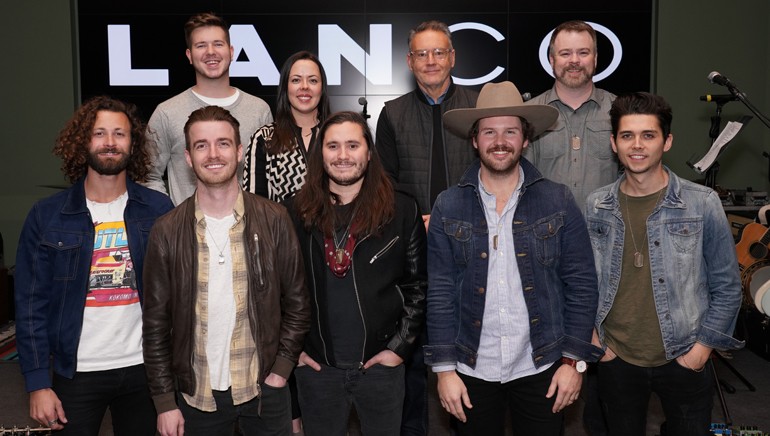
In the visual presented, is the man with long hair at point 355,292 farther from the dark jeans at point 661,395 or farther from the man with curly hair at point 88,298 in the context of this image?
the dark jeans at point 661,395

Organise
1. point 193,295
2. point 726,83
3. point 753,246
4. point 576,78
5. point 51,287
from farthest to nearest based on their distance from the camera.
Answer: point 753,246
point 726,83
point 576,78
point 51,287
point 193,295

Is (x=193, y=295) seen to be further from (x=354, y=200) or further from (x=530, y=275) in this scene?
(x=530, y=275)

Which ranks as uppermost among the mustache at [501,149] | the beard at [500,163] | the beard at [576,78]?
the beard at [576,78]

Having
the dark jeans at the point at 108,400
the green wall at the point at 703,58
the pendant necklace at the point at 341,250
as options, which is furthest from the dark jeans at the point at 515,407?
the green wall at the point at 703,58

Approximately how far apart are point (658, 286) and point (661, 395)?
396mm

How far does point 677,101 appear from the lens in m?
7.08

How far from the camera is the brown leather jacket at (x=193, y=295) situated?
90.7 inches

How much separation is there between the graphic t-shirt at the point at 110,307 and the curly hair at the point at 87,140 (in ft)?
0.65

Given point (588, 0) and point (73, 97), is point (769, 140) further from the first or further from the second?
point (73, 97)

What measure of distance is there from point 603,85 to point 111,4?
4783 millimetres

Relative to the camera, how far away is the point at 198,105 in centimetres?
342

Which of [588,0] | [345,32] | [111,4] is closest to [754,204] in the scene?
[588,0]

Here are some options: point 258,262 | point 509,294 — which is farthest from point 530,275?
point 258,262

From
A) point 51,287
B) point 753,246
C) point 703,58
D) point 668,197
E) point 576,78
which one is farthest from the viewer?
point 703,58
